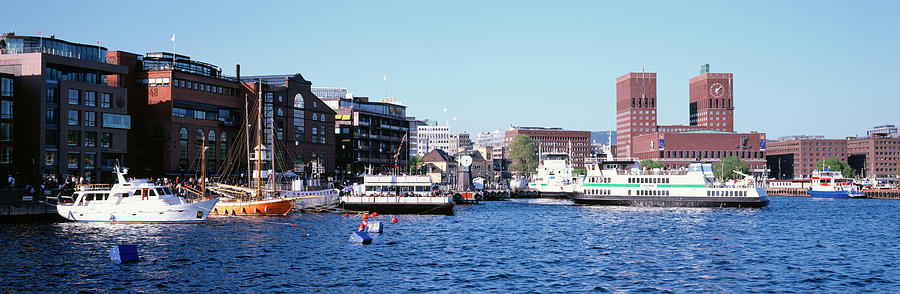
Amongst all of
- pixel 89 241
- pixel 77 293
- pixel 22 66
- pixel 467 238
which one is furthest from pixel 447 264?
pixel 22 66

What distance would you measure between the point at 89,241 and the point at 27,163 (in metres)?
50.0

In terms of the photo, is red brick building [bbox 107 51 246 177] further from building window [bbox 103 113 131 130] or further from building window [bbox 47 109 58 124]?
building window [bbox 47 109 58 124]

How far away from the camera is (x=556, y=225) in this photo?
95438 millimetres

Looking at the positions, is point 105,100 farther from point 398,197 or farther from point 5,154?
point 398,197

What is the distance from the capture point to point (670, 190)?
133 metres

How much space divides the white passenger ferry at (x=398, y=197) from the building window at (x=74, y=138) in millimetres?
39032

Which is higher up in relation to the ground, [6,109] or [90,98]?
[90,98]

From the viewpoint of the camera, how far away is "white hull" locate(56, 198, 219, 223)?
81312 mm

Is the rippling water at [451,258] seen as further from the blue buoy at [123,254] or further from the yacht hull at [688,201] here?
the yacht hull at [688,201]

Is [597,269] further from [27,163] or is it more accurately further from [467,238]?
[27,163]

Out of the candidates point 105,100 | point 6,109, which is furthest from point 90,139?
point 6,109

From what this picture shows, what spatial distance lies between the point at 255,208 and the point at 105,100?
3758 centimetres

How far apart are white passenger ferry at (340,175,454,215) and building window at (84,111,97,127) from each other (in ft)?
128

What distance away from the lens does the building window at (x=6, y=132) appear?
347ft
